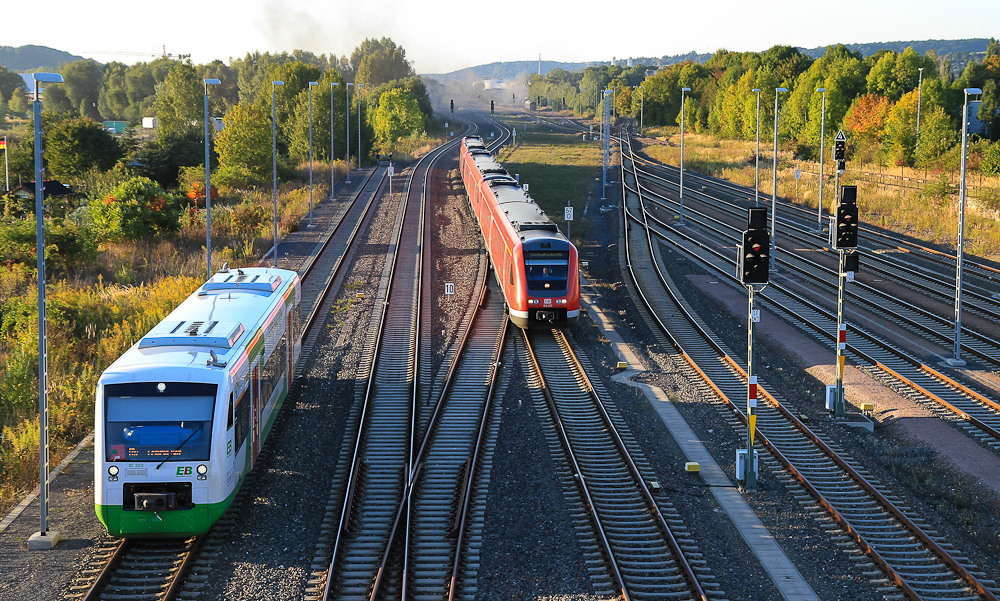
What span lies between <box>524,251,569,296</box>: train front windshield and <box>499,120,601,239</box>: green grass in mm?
16851

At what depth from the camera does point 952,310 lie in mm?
28797

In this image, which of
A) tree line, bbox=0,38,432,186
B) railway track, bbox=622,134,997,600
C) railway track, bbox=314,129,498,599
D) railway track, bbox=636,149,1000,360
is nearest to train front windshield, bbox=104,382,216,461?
railway track, bbox=314,129,498,599

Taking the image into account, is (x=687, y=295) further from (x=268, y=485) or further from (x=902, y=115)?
(x=902, y=115)

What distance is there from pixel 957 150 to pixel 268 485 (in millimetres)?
54001

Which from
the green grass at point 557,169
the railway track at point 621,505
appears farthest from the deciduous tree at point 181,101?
the railway track at point 621,505

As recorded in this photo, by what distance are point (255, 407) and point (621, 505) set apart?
6349mm

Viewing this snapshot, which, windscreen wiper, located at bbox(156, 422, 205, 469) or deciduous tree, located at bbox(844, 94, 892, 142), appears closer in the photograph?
windscreen wiper, located at bbox(156, 422, 205, 469)

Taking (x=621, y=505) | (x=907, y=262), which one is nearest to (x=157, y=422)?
(x=621, y=505)

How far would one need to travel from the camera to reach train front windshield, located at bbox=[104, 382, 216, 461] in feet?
40.3

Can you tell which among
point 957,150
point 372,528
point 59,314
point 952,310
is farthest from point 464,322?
point 957,150

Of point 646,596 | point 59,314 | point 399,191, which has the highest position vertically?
point 399,191

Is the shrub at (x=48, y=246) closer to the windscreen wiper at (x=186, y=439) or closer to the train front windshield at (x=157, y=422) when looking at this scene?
the train front windshield at (x=157, y=422)

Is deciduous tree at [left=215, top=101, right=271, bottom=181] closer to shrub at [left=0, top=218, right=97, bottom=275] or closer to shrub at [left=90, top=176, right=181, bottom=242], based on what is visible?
shrub at [left=90, top=176, right=181, bottom=242]

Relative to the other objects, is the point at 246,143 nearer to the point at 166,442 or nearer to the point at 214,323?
the point at 214,323
